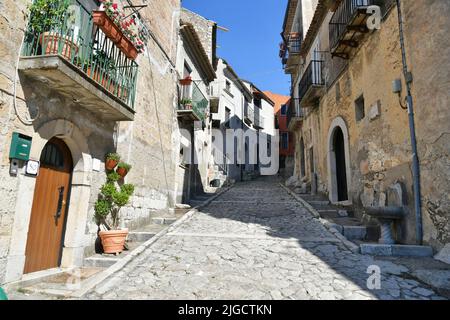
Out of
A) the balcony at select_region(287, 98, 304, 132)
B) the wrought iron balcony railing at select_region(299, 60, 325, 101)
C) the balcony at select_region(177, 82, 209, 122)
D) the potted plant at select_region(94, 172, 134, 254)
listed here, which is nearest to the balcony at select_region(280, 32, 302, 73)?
the balcony at select_region(287, 98, 304, 132)

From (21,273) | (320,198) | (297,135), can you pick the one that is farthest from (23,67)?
(297,135)

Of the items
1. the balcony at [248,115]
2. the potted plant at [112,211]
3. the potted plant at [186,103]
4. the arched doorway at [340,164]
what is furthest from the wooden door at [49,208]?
the balcony at [248,115]

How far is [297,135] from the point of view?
1758cm

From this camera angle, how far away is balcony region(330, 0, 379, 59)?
6.92 meters

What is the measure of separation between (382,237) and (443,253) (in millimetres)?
1094

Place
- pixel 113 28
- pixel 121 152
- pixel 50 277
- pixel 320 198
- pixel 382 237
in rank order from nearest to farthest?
pixel 50 277 < pixel 113 28 < pixel 382 237 < pixel 121 152 < pixel 320 198

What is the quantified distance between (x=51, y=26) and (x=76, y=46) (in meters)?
0.39

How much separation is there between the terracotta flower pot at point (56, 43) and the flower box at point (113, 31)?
2.72 feet

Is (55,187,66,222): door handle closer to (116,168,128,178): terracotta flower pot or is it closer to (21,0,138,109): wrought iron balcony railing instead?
(116,168,128,178): terracotta flower pot

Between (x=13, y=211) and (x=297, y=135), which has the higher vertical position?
(x=297, y=135)

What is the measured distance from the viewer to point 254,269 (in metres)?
4.47

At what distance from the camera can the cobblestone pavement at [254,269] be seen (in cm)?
364

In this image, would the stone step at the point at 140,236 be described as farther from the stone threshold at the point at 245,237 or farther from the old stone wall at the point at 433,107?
the old stone wall at the point at 433,107

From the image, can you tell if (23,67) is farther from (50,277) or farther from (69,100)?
(50,277)
